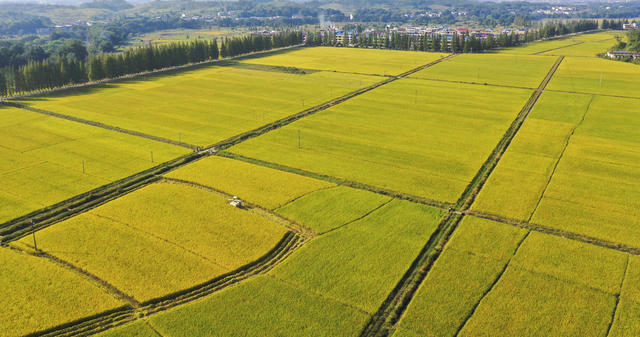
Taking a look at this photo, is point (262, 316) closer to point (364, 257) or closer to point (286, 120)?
point (364, 257)

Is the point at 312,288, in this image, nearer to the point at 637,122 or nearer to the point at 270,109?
the point at 270,109

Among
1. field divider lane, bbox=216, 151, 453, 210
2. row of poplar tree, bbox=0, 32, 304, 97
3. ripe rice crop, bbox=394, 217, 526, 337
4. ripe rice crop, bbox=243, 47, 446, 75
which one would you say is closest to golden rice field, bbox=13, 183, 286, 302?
field divider lane, bbox=216, 151, 453, 210

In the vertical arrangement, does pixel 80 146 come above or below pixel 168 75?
below

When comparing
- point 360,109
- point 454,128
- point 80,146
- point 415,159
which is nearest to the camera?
point 415,159

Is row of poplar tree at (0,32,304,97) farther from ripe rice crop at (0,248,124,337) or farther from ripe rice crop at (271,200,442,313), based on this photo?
ripe rice crop at (271,200,442,313)

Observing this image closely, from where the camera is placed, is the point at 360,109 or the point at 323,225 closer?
the point at 323,225

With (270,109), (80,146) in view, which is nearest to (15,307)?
(80,146)

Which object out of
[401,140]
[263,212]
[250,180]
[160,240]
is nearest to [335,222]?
[263,212]
